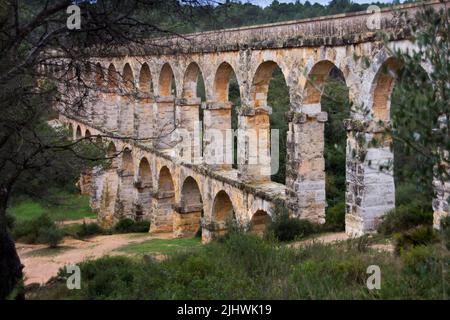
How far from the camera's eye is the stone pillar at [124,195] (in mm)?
23422

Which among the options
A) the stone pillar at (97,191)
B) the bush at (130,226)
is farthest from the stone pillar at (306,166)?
the stone pillar at (97,191)

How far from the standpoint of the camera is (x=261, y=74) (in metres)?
14.4

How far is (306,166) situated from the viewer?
12.8m

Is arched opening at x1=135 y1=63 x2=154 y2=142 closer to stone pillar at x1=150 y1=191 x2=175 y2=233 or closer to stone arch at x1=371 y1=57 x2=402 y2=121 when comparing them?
stone pillar at x1=150 y1=191 x2=175 y2=233

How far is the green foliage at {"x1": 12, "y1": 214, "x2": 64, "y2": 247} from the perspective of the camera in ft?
60.8

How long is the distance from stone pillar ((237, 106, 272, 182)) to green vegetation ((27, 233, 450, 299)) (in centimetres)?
610

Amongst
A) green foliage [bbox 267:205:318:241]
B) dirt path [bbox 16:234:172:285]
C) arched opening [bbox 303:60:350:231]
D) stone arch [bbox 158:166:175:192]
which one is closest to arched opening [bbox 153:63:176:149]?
stone arch [bbox 158:166:175:192]

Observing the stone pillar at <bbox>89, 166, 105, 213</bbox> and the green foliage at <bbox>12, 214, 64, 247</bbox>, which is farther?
the stone pillar at <bbox>89, 166, 105, 213</bbox>

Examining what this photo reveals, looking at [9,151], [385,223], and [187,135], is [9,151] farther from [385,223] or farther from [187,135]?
[187,135]

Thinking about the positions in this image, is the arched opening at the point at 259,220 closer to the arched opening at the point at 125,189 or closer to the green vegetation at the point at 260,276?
the green vegetation at the point at 260,276

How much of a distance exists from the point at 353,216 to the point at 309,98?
9.30 ft

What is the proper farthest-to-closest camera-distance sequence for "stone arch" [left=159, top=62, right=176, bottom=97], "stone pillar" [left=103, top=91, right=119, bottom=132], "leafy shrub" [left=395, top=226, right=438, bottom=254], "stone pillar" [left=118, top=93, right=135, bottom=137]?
1. "stone pillar" [left=103, top=91, right=119, bottom=132]
2. "stone pillar" [left=118, top=93, right=135, bottom=137]
3. "stone arch" [left=159, top=62, right=176, bottom=97]
4. "leafy shrub" [left=395, top=226, right=438, bottom=254]

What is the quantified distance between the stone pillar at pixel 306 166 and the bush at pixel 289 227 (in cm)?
42

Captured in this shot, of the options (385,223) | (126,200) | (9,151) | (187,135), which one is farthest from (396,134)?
(126,200)
